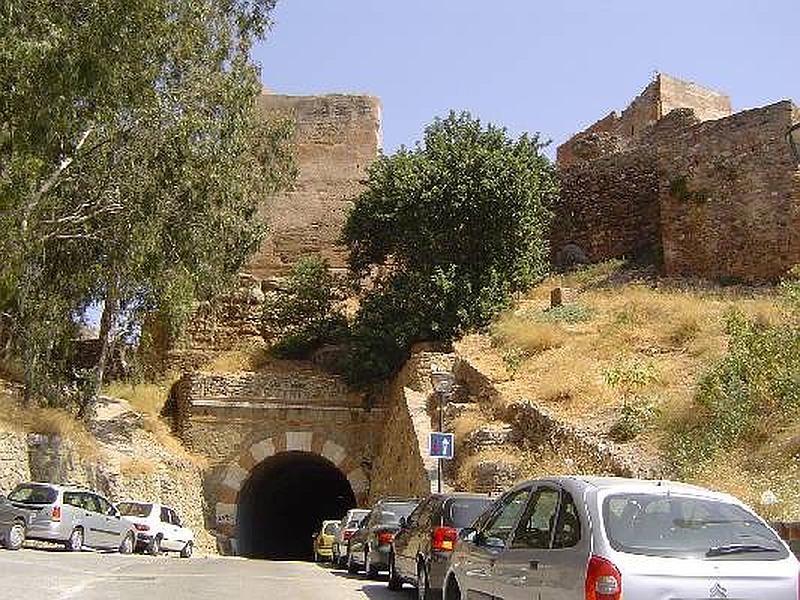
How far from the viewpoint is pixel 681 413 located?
19719 millimetres

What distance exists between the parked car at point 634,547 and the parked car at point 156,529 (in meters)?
16.6

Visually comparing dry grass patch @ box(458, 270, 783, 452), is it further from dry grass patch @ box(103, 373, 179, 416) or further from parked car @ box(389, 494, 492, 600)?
dry grass patch @ box(103, 373, 179, 416)

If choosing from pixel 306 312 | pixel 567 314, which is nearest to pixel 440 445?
pixel 567 314

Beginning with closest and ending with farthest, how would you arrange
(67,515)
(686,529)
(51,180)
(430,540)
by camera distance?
(686,529), (430,540), (51,180), (67,515)

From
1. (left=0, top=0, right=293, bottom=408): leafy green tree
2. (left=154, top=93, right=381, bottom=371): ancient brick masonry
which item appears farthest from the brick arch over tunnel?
(left=154, top=93, right=381, bottom=371): ancient brick masonry

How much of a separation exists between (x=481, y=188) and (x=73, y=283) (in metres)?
12.2

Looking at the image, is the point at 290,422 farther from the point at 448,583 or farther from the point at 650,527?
the point at 650,527

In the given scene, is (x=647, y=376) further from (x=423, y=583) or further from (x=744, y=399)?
(x=423, y=583)

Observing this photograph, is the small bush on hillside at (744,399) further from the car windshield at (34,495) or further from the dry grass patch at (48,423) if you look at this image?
the dry grass patch at (48,423)

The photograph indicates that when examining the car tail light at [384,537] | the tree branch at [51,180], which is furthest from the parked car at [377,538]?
the tree branch at [51,180]

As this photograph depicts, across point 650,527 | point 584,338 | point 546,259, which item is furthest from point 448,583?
point 546,259

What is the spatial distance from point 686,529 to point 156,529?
735 inches

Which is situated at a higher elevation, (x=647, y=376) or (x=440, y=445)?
(x=647, y=376)

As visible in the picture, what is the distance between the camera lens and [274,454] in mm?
30391
